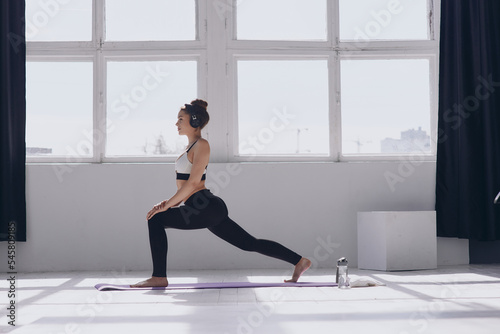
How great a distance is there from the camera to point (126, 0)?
5.70m

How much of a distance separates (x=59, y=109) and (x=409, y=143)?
9.80 ft

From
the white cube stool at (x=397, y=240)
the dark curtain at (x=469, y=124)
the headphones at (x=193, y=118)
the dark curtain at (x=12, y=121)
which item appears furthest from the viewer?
the dark curtain at (x=469, y=124)

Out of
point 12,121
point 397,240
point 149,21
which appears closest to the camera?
point 397,240

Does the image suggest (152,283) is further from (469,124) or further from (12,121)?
(469,124)

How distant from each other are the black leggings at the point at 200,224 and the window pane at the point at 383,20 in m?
2.43

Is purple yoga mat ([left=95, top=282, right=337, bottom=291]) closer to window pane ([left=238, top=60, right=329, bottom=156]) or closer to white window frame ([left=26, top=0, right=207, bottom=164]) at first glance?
window pane ([left=238, top=60, right=329, bottom=156])

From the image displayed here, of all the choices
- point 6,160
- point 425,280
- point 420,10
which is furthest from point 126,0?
point 425,280

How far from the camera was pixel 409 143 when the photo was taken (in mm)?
5773

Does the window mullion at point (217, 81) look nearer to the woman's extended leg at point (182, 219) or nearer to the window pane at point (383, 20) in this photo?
the window pane at point (383, 20)

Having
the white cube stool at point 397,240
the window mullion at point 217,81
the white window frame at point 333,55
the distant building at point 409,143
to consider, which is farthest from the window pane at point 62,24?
the white cube stool at point 397,240

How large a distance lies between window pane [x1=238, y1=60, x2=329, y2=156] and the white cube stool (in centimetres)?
86

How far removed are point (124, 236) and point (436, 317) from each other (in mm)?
3197

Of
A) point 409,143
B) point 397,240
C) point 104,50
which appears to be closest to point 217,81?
point 104,50

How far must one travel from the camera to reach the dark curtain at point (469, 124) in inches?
215
